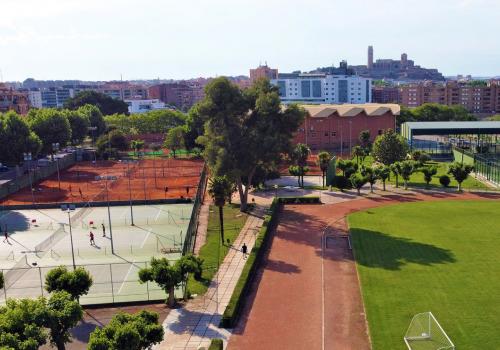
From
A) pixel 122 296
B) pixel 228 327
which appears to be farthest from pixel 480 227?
pixel 122 296

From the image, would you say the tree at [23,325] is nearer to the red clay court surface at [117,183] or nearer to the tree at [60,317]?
the tree at [60,317]

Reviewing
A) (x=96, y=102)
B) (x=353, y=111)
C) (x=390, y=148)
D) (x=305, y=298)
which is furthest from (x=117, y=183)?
(x=96, y=102)

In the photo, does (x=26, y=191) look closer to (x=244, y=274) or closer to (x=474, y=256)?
(x=244, y=274)

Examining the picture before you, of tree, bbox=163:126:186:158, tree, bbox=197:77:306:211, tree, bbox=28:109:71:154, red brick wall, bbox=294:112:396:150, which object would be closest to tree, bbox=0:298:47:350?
tree, bbox=197:77:306:211

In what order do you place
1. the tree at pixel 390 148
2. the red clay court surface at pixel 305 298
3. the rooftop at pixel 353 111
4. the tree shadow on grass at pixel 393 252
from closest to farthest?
the red clay court surface at pixel 305 298 < the tree shadow on grass at pixel 393 252 < the tree at pixel 390 148 < the rooftop at pixel 353 111

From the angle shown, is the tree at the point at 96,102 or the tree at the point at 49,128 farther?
the tree at the point at 96,102

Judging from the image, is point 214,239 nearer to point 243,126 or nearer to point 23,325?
point 243,126

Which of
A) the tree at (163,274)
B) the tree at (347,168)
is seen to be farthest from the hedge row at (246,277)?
the tree at (347,168)
